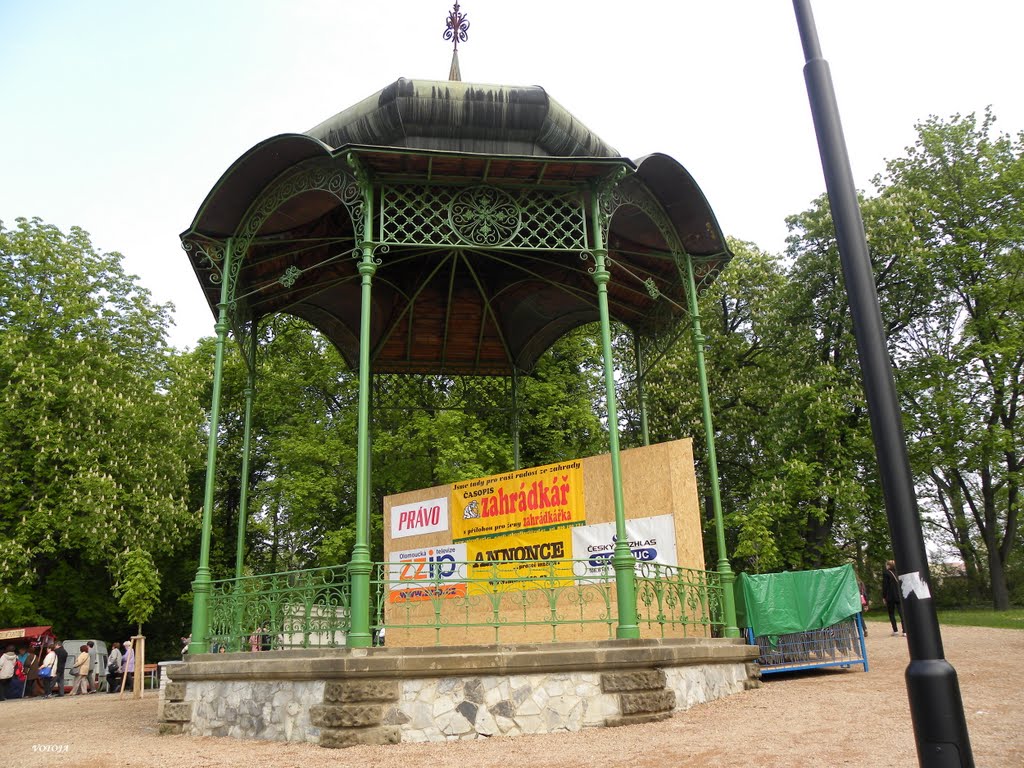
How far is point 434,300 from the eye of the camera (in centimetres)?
1411

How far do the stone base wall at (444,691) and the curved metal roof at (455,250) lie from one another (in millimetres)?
4724

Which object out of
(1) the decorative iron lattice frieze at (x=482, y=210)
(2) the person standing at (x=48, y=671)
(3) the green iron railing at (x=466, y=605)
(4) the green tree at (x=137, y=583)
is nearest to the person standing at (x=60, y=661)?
(2) the person standing at (x=48, y=671)

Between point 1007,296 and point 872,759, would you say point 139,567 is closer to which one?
point 872,759

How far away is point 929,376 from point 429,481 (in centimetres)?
1612

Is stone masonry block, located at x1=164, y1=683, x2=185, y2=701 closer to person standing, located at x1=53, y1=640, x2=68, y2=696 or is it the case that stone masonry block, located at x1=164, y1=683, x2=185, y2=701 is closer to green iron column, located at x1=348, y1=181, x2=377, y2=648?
green iron column, located at x1=348, y1=181, x2=377, y2=648

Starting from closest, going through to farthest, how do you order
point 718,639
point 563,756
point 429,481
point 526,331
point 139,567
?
point 563,756
point 718,639
point 526,331
point 139,567
point 429,481

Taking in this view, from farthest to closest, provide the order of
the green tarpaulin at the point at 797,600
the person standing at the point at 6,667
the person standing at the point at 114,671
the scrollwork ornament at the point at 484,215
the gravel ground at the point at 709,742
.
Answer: the person standing at the point at 114,671 < the person standing at the point at 6,667 < the green tarpaulin at the point at 797,600 < the scrollwork ornament at the point at 484,215 < the gravel ground at the point at 709,742

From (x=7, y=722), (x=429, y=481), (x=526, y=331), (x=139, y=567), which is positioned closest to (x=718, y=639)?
(x=526, y=331)

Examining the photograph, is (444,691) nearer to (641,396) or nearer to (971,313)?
(641,396)

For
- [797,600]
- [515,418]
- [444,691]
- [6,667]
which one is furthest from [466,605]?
[6,667]

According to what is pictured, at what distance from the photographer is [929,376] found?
25281 millimetres

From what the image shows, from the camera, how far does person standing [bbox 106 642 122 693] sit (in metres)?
21.8

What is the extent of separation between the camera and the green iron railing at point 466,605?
8148 millimetres

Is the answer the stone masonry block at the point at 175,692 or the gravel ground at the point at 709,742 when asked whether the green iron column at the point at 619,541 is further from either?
the stone masonry block at the point at 175,692
